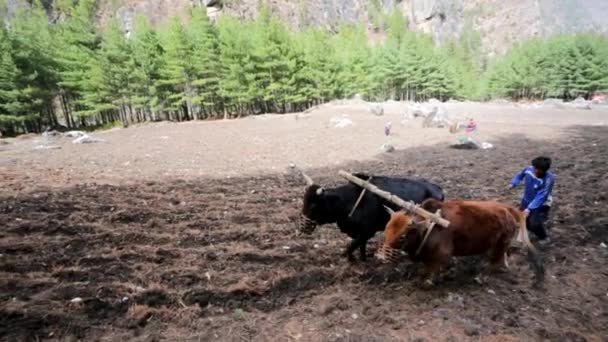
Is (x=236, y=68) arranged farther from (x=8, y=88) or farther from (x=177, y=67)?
(x=8, y=88)

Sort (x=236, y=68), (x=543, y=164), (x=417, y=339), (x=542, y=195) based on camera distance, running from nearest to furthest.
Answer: (x=417, y=339) → (x=543, y=164) → (x=542, y=195) → (x=236, y=68)

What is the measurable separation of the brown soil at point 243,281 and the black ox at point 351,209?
0.51m

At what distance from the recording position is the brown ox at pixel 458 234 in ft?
14.0

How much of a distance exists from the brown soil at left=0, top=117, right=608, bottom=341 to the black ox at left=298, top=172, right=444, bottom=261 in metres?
0.51

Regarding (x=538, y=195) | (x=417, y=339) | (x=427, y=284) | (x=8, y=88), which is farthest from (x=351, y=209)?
(x=8, y=88)

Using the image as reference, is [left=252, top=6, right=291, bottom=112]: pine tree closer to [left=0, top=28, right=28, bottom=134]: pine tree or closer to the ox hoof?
[left=0, top=28, right=28, bottom=134]: pine tree

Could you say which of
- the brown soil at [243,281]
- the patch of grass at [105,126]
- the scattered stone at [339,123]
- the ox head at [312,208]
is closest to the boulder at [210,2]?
the patch of grass at [105,126]

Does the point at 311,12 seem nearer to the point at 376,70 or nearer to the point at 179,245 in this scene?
the point at 376,70

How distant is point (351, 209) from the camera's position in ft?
17.9

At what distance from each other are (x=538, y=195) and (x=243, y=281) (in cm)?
494

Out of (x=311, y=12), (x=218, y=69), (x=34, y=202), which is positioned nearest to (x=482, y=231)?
(x=34, y=202)

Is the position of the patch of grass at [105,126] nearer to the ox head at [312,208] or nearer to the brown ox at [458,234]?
the ox head at [312,208]

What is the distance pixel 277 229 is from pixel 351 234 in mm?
1704

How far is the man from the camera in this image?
5.52 metres
